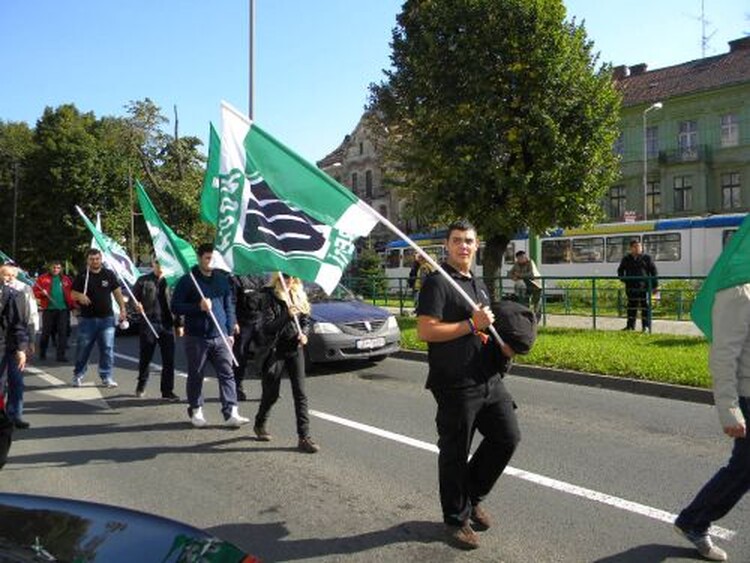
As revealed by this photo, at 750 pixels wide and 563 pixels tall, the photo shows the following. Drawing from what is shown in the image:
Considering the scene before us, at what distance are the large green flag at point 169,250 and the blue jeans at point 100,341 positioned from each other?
217 cm

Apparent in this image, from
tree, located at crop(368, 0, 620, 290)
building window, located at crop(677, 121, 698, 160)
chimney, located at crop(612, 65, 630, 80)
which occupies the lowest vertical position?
tree, located at crop(368, 0, 620, 290)

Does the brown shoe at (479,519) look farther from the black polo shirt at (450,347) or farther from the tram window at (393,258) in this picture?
the tram window at (393,258)

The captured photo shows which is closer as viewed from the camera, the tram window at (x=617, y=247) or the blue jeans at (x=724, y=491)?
the blue jeans at (x=724, y=491)

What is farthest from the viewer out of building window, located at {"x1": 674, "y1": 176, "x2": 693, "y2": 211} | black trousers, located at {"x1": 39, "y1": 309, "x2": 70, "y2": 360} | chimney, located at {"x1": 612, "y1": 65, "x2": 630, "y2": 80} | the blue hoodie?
chimney, located at {"x1": 612, "y1": 65, "x2": 630, "y2": 80}

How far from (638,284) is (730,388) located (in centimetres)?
1150

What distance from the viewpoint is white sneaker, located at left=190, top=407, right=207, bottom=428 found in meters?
7.66

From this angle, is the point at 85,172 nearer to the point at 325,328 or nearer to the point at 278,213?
the point at 325,328

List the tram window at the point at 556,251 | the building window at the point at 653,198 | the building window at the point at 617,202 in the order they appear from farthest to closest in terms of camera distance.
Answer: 1. the building window at the point at 617,202
2. the building window at the point at 653,198
3. the tram window at the point at 556,251

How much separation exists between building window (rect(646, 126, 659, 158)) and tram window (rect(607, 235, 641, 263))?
2253cm

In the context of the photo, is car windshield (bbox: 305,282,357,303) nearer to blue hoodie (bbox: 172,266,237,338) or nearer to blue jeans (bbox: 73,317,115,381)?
blue jeans (bbox: 73,317,115,381)

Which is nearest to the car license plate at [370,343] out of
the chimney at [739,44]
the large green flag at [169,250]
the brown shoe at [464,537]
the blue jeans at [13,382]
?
the large green flag at [169,250]

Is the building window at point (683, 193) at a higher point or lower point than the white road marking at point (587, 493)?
higher

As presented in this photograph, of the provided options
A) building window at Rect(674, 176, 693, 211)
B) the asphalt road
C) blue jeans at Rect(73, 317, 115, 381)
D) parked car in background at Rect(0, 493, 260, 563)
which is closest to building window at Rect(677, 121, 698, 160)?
building window at Rect(674, 176, 693, 211)

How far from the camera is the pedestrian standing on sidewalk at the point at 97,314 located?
10.4 metres
